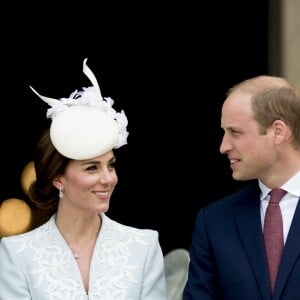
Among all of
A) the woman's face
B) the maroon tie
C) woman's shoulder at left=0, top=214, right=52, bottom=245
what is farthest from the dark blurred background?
the maroon tie

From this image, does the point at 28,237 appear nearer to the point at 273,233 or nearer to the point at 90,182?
the point at 90,182

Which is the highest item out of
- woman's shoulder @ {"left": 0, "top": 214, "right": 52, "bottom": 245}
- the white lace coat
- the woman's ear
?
the woman's ear

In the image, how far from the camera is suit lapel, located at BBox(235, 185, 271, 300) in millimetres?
4328

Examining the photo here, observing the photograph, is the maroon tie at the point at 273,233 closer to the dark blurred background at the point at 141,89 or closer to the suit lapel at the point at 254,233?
the suit lapel at the point at 254,233

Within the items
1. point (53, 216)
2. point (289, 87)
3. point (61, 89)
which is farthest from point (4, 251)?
point (61, 89)

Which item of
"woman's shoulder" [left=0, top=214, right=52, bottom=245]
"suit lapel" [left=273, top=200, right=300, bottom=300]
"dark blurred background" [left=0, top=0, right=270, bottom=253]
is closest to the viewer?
"suit lapel" [left=273, top=200, right=300, bottom=300]

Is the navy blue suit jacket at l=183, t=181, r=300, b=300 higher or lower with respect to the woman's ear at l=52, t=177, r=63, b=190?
lower

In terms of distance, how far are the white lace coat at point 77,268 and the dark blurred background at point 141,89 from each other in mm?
2425

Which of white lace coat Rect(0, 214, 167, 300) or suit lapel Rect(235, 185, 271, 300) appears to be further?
white lace coat Rect(0, 214, 167, 300)

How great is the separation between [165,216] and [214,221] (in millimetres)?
2738

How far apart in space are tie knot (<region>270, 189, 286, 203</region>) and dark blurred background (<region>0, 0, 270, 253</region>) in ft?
8.51

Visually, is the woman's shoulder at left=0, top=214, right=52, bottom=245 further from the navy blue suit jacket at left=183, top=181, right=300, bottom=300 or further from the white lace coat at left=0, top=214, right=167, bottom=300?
the navy blue suit jacket at left=183, top=181, right=300, bottom=300

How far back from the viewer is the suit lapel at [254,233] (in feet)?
14.2

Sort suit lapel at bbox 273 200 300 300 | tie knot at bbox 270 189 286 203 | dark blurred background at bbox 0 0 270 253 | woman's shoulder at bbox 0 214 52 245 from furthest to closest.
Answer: dark blurred background at bbox 0 0 270 253 < woman's shoulder at bbox 0 214 52 245 < tie knot at bbox 270 189 286 203 < suit lapel at bbox 273 200 300 300
